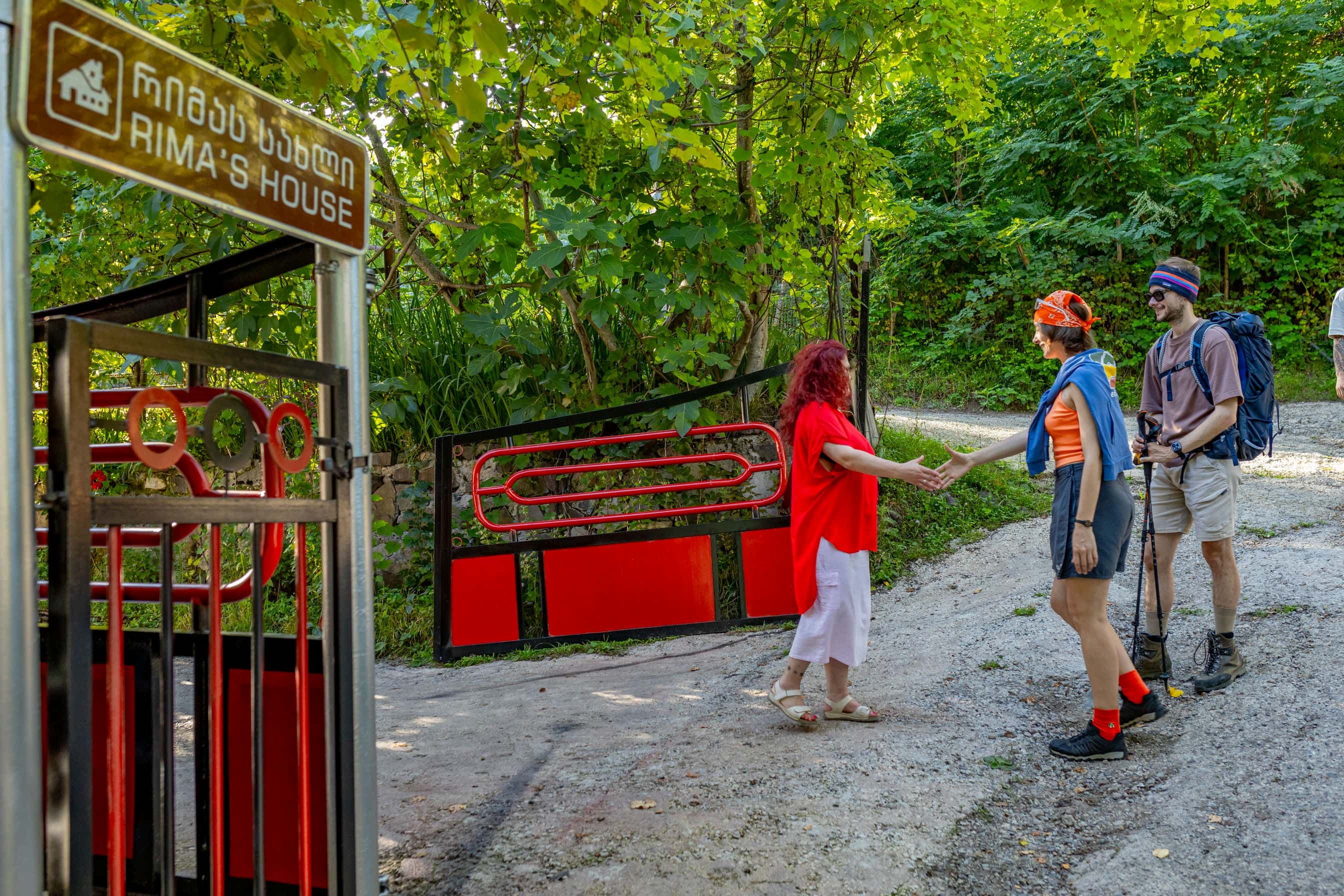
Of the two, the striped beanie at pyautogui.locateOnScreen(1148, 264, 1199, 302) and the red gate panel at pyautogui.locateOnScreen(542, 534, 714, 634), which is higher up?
the striped beanie at pyautogui.locateOnScreen(1148, 264, 1199, 302)

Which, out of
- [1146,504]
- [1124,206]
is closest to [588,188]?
[1146,504]

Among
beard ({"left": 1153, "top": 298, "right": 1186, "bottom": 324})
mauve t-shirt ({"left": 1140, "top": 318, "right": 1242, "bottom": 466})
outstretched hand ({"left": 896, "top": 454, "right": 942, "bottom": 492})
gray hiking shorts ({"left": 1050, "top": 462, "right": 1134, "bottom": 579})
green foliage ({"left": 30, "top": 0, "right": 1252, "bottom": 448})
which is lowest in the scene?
gray hiking shorts ({"left": 1050, "top": 462, "right": 1134, "bottom": 579})

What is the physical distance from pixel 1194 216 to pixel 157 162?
1498cm

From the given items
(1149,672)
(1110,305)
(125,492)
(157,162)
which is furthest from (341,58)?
(1110,305)

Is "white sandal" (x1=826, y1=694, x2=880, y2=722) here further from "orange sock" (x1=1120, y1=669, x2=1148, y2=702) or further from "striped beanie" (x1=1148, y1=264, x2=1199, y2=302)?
"striped beanie" (x1=1148, y1=264, x2=1199, y2=302)

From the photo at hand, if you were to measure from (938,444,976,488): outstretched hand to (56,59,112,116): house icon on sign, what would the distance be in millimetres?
3263

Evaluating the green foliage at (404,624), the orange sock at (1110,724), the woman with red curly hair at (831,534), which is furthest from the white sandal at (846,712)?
the green foliage at (404,624)

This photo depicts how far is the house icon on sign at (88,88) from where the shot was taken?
5.10 feet

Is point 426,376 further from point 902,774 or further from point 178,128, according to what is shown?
point 178,128

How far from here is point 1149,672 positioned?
14.4ft

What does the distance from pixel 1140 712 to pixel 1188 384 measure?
151 cm

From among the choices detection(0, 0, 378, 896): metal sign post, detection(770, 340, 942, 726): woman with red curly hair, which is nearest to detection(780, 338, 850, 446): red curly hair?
detection(770, 340, 942, 726): woman with red curly hair

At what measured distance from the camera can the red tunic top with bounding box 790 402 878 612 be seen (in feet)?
13.2

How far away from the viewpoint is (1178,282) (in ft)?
13.9
